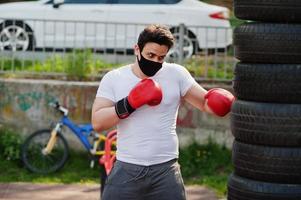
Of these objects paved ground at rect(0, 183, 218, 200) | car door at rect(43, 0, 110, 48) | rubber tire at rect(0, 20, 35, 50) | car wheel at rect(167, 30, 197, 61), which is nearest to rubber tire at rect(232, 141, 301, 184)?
paved ground at rect(0, 183, 218, 200)

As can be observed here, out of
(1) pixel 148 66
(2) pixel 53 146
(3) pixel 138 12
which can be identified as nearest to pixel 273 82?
(1) pixel 148 66

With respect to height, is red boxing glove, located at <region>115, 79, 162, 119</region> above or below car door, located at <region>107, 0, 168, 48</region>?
above

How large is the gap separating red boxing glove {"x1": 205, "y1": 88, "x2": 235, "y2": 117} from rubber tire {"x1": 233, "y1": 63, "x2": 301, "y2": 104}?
0.53 feet

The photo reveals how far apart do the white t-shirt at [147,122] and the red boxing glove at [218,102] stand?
227 mm

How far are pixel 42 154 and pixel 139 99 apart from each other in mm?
5021

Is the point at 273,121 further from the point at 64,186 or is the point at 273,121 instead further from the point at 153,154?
the point at 64,186

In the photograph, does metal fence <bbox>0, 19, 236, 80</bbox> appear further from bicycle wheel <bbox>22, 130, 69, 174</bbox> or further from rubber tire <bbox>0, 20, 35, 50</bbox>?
bicycle wheel <bbox>22, 130, 69, 174</bbox>

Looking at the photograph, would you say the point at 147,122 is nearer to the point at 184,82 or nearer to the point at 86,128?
the point at 184,82

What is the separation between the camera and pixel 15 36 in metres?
11.3

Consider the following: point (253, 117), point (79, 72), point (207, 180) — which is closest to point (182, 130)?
point (207, 180)

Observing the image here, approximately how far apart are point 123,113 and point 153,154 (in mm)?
308

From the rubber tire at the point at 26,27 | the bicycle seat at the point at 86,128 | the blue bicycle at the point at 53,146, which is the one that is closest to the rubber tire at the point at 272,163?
the blue bicycle at the point at 53,146

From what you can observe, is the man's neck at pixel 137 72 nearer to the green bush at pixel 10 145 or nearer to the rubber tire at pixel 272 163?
the rubber tire at pixel 272 163

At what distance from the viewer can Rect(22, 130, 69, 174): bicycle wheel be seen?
9.74 metres
